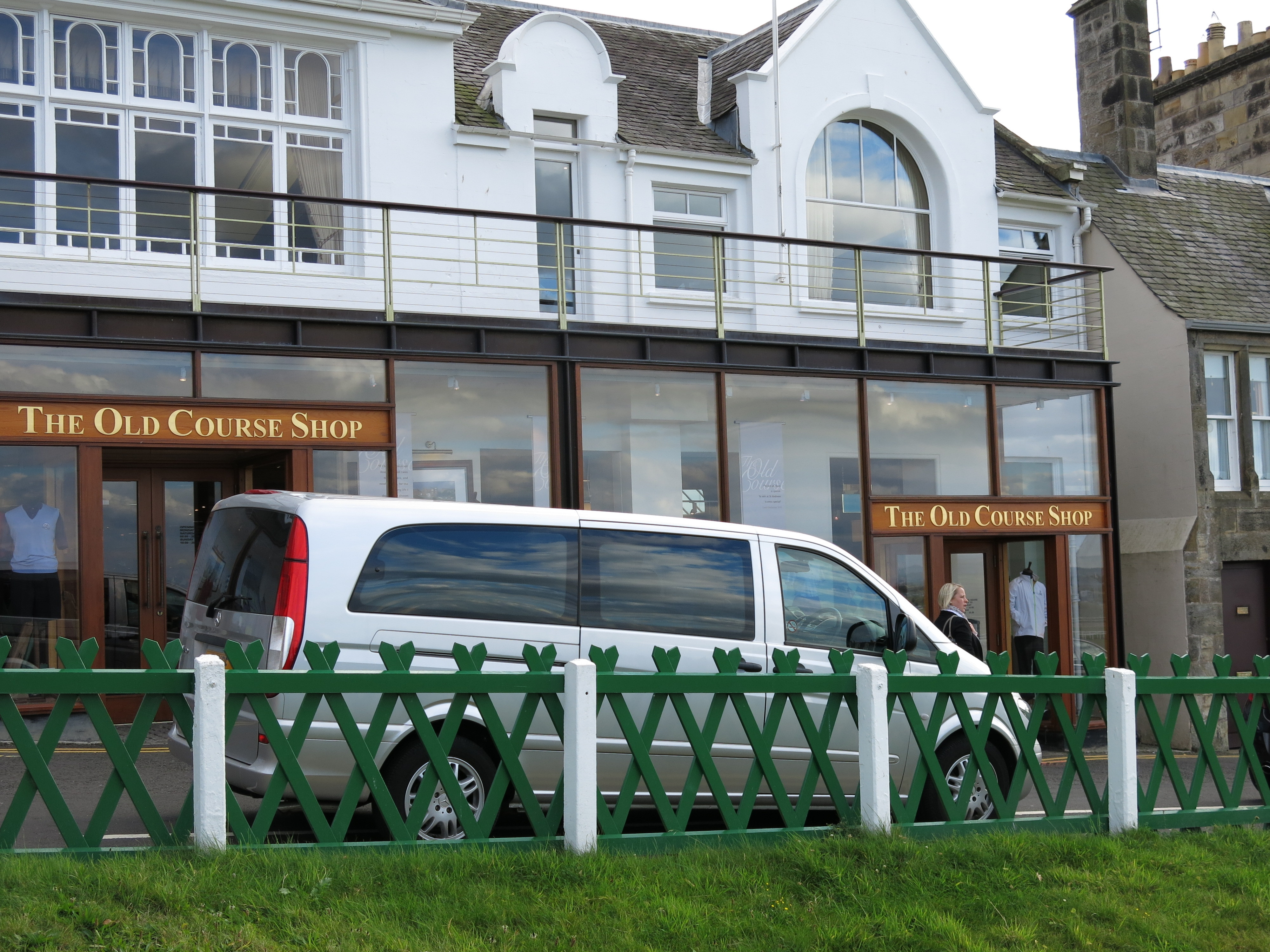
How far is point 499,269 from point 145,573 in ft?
17.6

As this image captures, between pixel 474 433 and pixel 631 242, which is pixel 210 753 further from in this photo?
pixel 631 242

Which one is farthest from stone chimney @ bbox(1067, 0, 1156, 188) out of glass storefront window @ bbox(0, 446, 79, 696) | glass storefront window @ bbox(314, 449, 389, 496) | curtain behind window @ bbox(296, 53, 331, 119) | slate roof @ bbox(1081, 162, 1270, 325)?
glass storefront window @ bbox(0, 446, 79, 696)

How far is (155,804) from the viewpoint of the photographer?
7266 mm

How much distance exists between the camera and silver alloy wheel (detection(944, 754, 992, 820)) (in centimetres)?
778

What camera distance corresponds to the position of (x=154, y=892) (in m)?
4.86

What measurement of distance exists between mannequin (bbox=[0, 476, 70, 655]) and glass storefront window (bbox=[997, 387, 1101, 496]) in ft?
35.1

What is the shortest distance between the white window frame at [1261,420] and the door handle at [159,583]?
15.1 m

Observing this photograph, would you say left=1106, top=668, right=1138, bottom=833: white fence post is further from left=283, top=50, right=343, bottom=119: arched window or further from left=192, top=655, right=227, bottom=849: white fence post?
left=283, top=50, right=343, bottom=119: arched window

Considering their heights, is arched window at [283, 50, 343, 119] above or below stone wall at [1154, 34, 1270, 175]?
below

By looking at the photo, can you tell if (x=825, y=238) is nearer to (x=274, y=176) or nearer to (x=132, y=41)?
(x=274, y=176)

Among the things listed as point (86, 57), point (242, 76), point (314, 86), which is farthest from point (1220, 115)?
point (86, 57)

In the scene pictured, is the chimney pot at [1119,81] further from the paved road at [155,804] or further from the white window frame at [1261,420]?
the paved road at [155,804]

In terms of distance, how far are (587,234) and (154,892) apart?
1193 cm

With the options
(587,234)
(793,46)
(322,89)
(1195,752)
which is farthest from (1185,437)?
(322,89)
